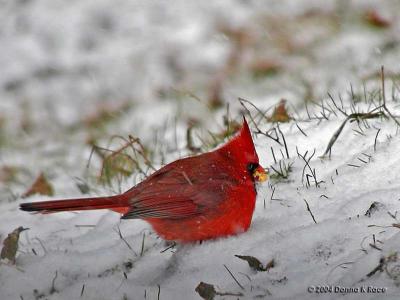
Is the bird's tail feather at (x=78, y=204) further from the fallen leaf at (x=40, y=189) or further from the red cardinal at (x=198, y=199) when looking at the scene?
the fallen leaf at (x=40, y=189)

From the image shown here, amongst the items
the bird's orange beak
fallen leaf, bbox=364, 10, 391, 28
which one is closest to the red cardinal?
the bird's orange beak

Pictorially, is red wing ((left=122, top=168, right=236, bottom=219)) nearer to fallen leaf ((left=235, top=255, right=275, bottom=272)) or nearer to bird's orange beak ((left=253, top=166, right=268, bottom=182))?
→ bird's orange beak ((left=253, top=166, right=268, bottom=182))

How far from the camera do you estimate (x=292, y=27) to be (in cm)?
712

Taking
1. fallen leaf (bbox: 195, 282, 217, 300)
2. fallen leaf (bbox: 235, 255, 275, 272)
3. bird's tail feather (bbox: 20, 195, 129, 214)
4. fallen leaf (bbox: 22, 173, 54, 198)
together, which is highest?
fallen leaf (bbox: 22, 173, 54, 198)

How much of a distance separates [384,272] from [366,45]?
4.07 metres

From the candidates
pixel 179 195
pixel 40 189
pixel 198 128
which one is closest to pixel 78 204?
pixel 179 195

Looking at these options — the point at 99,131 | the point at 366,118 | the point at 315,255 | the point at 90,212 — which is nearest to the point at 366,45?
the point at 99,131

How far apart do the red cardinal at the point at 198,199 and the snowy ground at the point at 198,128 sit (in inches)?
3.4

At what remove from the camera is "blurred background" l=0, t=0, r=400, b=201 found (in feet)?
19.4

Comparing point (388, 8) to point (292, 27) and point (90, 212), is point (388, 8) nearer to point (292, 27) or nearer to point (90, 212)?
point (292, 27)

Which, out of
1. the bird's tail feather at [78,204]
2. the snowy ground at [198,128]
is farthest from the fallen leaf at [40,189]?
the bird's tail feather at [78,204]

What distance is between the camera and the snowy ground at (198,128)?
2.87 meters

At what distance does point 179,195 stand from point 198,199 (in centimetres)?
9

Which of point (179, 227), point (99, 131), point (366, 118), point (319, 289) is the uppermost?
point (99, 131)
